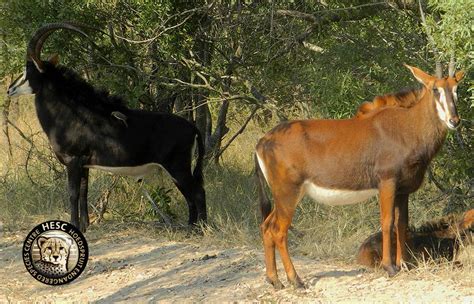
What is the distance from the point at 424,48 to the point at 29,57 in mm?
4752

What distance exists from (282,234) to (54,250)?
2684mm

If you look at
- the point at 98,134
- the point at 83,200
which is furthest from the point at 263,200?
the point at 83,200

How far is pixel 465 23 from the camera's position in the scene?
752cm

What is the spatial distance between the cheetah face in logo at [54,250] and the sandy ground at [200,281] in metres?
0.25

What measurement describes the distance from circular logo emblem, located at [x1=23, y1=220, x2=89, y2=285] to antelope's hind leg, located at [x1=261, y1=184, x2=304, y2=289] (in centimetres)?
219

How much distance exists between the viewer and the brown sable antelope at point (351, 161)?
7465 mm

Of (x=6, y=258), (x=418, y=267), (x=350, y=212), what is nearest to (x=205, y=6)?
(x=350, y=212)

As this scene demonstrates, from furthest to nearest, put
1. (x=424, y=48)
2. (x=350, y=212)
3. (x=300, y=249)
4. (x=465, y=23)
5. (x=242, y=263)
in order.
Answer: (x=350, y=212) → (x=424, y=48) → (x=300, y=249) → (x=242, y=263) → (x=465, y=23)

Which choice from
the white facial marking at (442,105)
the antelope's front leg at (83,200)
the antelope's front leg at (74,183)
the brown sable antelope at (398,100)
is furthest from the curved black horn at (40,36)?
the white facial marking at (442,105)

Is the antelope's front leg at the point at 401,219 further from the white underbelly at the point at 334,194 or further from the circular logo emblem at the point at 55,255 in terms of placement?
the circular logo emblem at the point at 55,255

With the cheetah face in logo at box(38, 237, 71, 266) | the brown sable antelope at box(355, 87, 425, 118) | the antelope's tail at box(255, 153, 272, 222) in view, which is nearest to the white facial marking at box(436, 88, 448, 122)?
the brown sable antelope at box(355, 87, 425, 118)

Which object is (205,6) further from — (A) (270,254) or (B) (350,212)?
(A) (270,254)

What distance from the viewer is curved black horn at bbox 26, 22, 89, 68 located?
10.6 meters

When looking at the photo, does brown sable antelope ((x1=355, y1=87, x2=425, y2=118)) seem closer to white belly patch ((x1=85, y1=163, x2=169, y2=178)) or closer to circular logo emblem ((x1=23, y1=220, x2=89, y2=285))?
circular logo emblem ((x1=23, y1=220, x2=89, y2=285))
